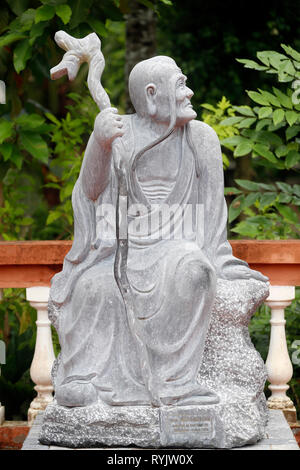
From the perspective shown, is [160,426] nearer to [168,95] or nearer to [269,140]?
[168,95]

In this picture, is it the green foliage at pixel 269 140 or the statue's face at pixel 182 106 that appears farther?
the green foliage at pixel 269 140

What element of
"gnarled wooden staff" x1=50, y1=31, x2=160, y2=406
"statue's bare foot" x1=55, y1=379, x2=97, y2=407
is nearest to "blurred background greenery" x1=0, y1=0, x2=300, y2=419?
"gnarled wooden staff" x1=50, y1=31, x2=160, y2=406

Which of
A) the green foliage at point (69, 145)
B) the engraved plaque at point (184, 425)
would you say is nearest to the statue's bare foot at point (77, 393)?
the engraved plaque at point (184, 425)

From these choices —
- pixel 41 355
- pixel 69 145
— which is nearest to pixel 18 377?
pixel 41 355

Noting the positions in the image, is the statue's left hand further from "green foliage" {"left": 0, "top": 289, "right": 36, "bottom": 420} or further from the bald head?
"green foliage" {"left": 0, "top": 289, "right": 36, "bottom": 420}

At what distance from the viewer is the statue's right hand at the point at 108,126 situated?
4.52 m

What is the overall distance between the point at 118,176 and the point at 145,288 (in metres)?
0.57

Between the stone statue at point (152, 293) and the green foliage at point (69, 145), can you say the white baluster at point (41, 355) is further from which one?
the green foliage at point (69, 145)

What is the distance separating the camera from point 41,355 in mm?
5430

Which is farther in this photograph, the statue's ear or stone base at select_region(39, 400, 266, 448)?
the statue's ear

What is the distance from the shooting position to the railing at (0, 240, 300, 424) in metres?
5.40

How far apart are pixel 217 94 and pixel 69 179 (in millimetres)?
3605

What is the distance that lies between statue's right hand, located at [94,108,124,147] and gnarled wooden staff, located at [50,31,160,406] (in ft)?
0.42

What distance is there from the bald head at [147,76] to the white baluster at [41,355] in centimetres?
126
